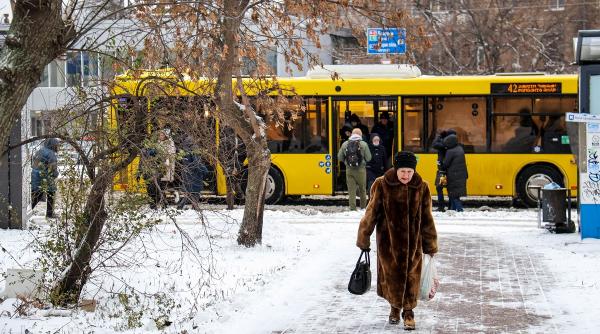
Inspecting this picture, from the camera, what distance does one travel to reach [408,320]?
901 cm

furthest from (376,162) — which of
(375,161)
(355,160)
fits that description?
(355,160)

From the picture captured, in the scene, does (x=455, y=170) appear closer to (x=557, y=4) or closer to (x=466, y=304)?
(x=466, y=304)

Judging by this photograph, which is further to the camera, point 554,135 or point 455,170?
point 554,135

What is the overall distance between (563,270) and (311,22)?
4385mm

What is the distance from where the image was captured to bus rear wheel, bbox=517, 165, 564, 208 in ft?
71.3

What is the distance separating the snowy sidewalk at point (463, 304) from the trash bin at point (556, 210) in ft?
7.40

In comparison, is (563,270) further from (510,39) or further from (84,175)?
(510,39)

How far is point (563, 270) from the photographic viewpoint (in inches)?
495

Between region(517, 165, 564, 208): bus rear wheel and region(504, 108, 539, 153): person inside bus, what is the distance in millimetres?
463

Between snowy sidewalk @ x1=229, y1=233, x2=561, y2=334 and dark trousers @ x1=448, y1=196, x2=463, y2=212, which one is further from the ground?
dark trousers @ x1=448, y1=196, x2=463, y2=212

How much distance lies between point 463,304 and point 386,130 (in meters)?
12.4

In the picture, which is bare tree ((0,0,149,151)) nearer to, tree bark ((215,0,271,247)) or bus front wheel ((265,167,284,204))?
tree bark ((215,0,271,247))

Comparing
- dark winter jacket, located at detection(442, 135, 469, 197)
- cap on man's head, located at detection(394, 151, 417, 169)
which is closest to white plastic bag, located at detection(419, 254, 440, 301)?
cap on man's head, located at detection(394, 151, 417, 169)

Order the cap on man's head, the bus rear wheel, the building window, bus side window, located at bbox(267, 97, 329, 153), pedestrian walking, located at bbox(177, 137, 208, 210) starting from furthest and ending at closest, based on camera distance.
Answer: the building window
bus side window, located at bbox(267, 97, 329, 153)
the bus rear wheel
pedestrian walking, located at bbox(177, 137, 208, 210)
the cap on man's head
